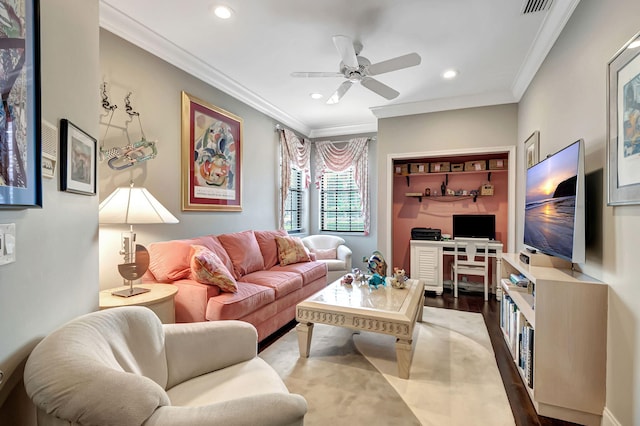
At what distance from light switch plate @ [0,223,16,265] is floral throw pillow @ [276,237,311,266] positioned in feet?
9.63

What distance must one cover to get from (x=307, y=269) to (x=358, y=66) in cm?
225

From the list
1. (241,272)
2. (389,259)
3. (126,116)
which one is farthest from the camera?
(389,259)

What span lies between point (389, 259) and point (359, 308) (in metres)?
2.51

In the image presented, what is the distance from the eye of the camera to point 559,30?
237 cm

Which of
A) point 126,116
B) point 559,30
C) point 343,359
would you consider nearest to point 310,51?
point 126,116

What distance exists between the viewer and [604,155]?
1691 mm

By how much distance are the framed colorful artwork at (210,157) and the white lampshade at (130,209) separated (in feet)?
2.88

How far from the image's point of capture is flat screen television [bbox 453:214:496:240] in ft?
14.4

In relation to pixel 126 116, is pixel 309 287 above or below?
below

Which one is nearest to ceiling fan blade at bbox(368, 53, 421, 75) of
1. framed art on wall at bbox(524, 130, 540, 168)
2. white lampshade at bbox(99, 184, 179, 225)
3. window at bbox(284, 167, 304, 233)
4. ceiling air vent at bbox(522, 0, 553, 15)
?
ceiling air vent at bbox(522, 0, 553, 15)

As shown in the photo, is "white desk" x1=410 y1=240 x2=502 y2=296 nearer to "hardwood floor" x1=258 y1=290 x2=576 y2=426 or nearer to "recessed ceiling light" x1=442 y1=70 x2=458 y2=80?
"hardwood floor" x1=258 y1=290 x2=576 y2=426

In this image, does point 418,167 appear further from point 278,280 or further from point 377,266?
point 278,280

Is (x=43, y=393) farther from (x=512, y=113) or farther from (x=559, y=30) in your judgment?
(x=512, y=113)

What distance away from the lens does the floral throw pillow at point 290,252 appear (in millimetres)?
3783
